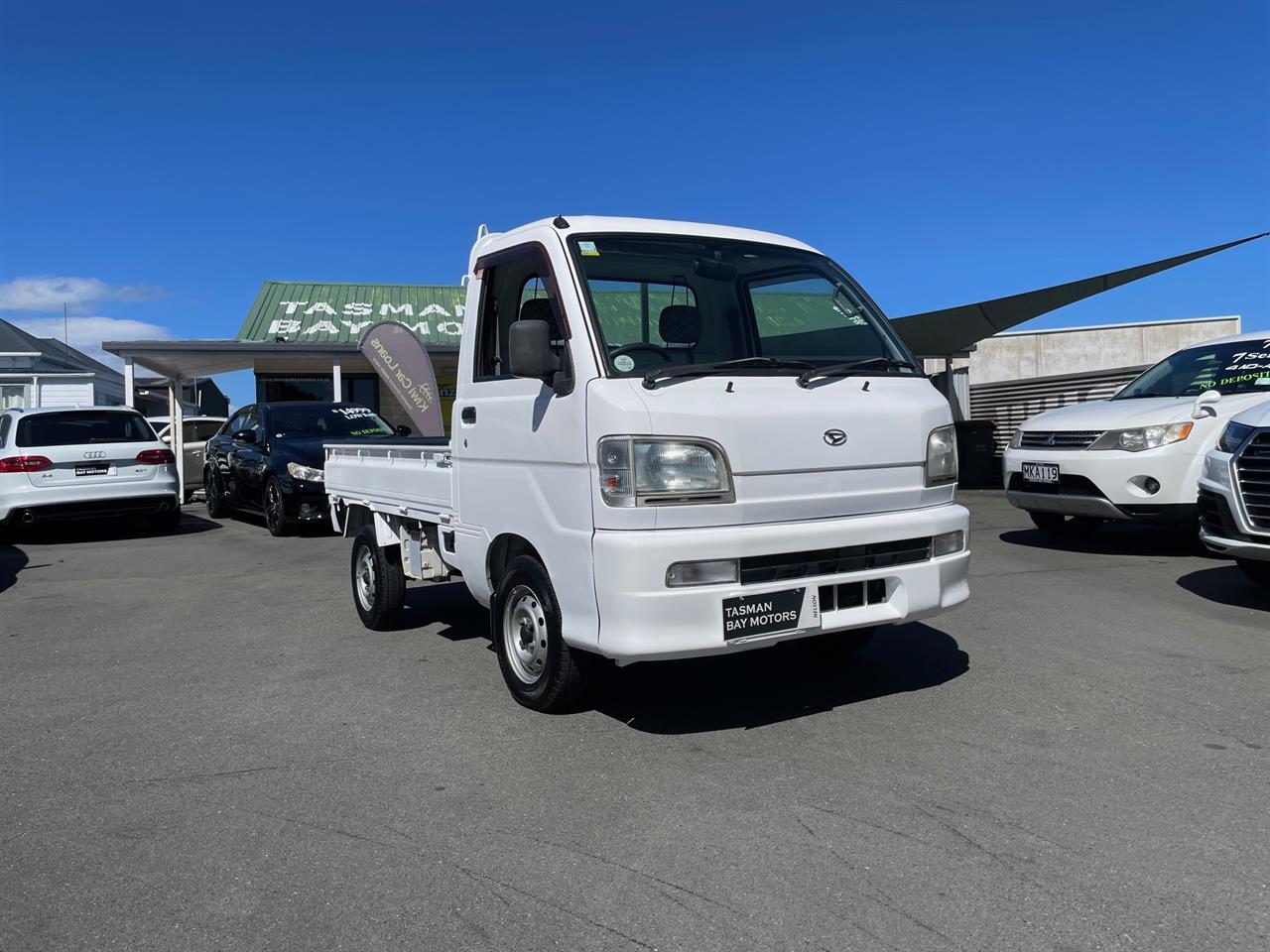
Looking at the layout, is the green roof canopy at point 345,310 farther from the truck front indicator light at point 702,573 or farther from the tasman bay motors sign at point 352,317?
the truck front indicator light at point 702,573

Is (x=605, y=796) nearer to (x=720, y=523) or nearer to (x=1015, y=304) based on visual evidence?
(x=720, y=523)

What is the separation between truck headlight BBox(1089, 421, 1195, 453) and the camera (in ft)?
28.3

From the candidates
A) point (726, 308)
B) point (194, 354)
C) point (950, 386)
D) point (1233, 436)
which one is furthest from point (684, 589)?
point (194, 354)

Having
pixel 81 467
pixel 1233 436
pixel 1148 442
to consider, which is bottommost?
pixel 81 467

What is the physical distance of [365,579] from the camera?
688 centimetres

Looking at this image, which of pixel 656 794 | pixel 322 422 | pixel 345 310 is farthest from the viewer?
pixel 345 310

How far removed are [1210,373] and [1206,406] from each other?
839 mm

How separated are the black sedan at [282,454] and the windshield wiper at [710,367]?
320 inches

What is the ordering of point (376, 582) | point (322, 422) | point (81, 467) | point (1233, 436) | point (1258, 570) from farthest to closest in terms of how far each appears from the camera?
1. point (322, 422)
2. point (81, 467)
3. point (1258, 570)
4. point (1233, 436)
5. point (376, 582)

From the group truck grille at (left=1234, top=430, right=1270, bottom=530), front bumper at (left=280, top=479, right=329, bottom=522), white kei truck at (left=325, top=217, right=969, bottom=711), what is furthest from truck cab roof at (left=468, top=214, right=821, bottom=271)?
front bumper at (left=280, top=479, right=329, bottom=522)

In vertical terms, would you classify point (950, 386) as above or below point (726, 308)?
below

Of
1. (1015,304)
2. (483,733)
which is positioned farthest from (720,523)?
(1015,304)

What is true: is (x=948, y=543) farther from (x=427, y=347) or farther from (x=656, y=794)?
(x=427, y=347)

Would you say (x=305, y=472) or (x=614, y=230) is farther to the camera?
(x=305, y=472)
